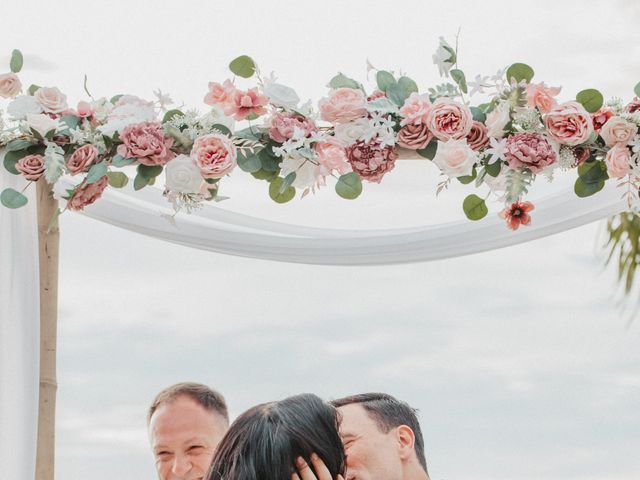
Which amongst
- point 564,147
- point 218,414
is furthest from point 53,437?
point 564,147

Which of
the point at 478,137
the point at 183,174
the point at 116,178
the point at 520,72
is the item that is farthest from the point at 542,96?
the point at 116,178

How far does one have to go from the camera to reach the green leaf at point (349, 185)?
129 inches

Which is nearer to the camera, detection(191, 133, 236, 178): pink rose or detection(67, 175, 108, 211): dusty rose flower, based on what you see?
detection(191, 133, 236, 178): pink rose

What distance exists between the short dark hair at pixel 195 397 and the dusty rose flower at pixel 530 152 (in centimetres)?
133

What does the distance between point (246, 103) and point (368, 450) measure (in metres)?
1.13

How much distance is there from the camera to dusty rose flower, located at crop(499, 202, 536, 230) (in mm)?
3342

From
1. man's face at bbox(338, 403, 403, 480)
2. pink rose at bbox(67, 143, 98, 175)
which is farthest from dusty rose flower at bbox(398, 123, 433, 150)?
pink rose at bbox(67, 143, 98, 175)

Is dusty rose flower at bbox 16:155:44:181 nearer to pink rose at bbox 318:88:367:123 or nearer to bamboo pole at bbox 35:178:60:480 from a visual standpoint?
bamboo pole at bbox 35:178:60:480

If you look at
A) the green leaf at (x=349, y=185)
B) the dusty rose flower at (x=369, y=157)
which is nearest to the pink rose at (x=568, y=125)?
the dusty rose flower at (x=369, y=157)

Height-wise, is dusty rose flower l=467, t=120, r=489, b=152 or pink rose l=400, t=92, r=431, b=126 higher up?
pink rose l=400, t=92, r=431, b=126

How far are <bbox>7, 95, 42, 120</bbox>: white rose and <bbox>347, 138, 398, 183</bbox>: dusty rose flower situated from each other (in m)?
1.02

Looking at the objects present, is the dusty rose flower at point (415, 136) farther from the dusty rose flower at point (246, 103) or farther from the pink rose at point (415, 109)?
the dusty rose flower at point (246, 103)

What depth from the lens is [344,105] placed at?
126 inches

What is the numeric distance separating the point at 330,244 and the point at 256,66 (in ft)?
2.49
